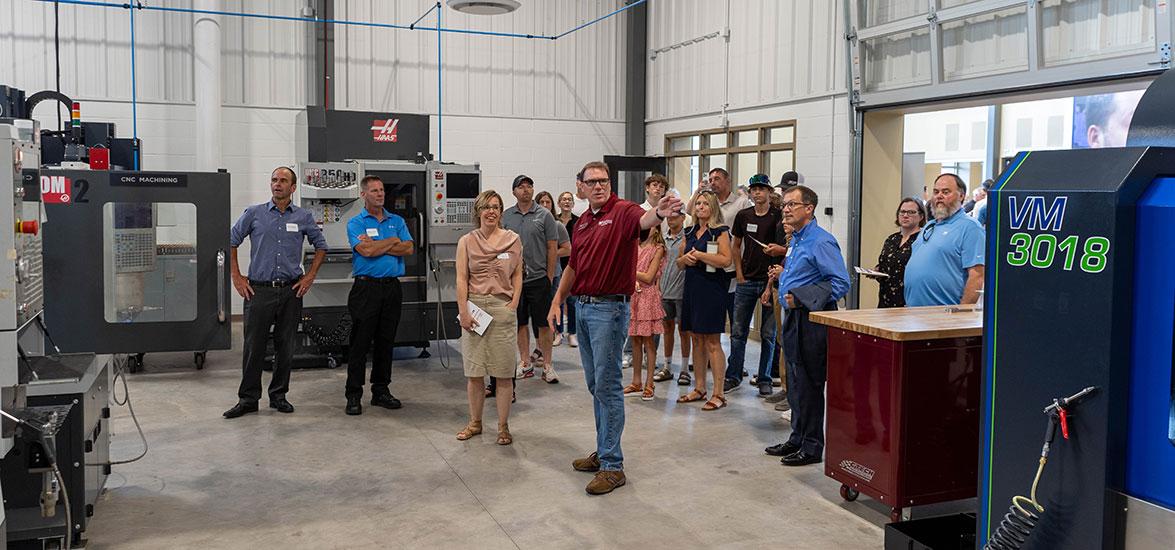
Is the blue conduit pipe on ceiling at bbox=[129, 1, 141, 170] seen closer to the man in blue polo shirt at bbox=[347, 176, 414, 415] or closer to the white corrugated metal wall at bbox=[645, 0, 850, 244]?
the man in blue polo shirt at bbox=[347, 176, 414, 415]

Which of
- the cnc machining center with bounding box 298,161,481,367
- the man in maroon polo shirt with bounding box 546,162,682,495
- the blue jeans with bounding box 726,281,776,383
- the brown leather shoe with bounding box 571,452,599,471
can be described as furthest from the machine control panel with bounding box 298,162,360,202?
the brown leather shoe with bounding box 571,452,599,471

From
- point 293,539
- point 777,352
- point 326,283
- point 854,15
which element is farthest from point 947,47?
point 293,539

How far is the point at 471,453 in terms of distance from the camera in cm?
530

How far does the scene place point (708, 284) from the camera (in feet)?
20.3

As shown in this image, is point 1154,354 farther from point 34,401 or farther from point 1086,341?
point 34,401

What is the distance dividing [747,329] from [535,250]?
1.65 meters

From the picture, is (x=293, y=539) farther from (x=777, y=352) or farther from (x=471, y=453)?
(x=777, y=352)

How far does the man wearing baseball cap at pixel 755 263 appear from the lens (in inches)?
261

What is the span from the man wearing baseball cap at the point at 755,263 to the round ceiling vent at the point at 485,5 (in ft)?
8.07

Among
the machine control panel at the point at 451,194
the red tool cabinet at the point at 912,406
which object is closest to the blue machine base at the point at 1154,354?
the red tool cabinet at the point at 912,406

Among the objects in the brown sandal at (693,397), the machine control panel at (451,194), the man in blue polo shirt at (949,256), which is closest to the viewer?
the man in blue polo shirt at (949,256)

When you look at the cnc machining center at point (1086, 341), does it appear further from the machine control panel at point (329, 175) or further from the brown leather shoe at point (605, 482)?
the machine control panel at point (329, 175)

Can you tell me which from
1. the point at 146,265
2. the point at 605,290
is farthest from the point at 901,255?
the point at 146,265

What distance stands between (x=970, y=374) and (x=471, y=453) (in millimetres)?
2674
